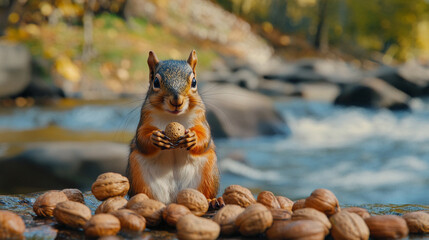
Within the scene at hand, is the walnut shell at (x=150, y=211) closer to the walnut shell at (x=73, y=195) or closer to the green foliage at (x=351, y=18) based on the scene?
the walnut shell at (x=73, y=195)

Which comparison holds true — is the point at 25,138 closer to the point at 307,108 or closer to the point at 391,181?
the point at 391,181

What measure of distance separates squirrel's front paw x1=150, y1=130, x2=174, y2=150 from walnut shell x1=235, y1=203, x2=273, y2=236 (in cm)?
31

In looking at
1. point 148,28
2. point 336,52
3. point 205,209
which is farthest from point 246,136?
point 336,52

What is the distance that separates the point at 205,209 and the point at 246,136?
4745mm

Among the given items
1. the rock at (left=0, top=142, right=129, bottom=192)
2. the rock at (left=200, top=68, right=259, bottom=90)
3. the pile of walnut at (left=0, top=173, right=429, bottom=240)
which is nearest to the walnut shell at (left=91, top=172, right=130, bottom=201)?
the pile of walnut at (left=0, top=173, right=429, bottom=240)

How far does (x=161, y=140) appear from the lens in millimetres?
1423

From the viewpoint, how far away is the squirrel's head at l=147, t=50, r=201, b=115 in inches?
57.8

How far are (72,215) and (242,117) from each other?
4999 millimetres

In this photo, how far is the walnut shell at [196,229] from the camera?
4.09ft

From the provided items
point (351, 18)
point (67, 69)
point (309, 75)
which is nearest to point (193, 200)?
point (67, 69)

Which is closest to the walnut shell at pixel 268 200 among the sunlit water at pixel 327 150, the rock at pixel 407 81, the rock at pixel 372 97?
the sunlit water at pixel 327 150

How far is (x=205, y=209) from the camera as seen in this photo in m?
1.52

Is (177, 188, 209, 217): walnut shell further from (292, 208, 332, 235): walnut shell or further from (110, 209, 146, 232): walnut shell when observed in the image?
(292, 208, 332, 235): walnut shell

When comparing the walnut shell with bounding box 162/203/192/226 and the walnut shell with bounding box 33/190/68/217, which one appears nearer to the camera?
the walnut shell with bounding box 162/203/192/226
